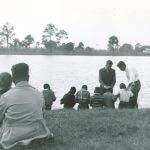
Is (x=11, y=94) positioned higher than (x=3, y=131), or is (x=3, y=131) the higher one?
(x=11, y=94)

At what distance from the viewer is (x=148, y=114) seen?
33.8 ft

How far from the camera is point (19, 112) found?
6.43 m

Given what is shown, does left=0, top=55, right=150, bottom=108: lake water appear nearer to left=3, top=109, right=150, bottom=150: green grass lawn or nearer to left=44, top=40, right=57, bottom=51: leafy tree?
left=3, top=109, right=150, bottom=150: green grass lawn

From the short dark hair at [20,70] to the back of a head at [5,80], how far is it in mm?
693

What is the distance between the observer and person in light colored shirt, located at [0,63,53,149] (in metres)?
6.41

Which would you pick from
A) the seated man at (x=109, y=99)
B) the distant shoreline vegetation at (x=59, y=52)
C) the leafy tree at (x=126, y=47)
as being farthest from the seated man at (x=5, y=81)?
the leafy tree at (x=126, y=47)

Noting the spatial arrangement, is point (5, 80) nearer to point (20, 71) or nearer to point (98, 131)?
point (20, 71)

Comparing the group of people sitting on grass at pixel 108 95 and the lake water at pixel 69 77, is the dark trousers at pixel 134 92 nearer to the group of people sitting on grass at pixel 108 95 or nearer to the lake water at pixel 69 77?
the group of people sitting on grass at pixel 108 95

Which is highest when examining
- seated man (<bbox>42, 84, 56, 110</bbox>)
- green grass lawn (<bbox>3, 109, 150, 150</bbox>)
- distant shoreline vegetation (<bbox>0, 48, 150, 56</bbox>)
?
green grass lawn (<bbox>3, 109, 150, 150</bbox>)

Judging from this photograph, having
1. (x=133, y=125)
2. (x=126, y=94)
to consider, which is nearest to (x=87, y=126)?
(x=133, y=125)

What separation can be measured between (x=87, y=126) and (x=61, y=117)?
1347 millimetres

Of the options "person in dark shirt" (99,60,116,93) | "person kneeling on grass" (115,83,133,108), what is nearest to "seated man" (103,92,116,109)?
Answer: "person kneeling on grass" (115,83,133,108)

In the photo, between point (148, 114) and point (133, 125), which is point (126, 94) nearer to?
point (148, 114)

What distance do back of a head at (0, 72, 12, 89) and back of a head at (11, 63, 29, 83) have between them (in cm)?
67
